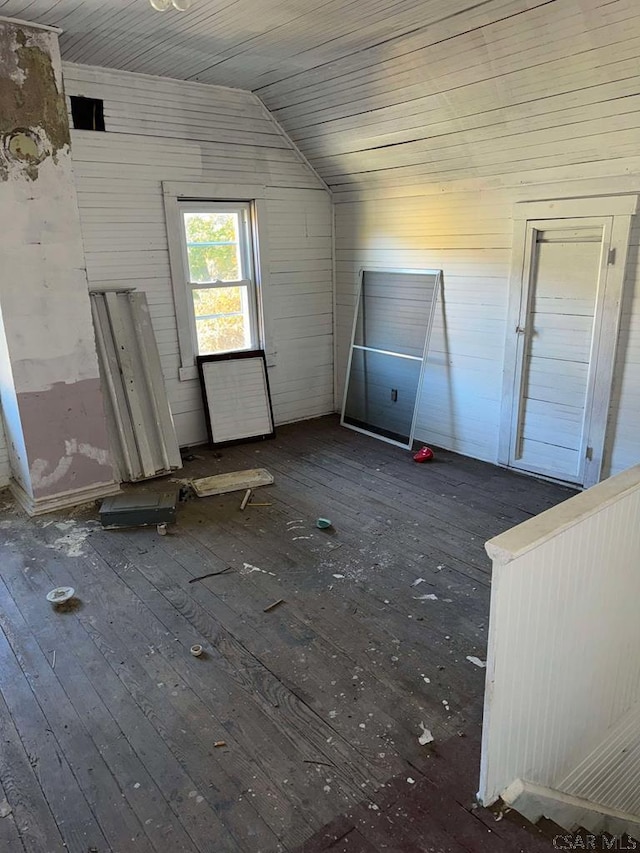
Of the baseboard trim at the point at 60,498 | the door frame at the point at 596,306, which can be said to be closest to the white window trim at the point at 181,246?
the baseboard trim at the point at 60,498

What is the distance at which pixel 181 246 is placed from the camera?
181 inches

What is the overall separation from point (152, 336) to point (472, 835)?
372 cm

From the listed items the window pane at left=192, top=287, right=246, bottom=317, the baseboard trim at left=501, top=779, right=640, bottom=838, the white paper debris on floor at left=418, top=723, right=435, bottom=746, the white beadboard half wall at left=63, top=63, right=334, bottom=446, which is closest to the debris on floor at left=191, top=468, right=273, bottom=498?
the white beadboard half wall at left=63, top=63, right=334, bottom=446

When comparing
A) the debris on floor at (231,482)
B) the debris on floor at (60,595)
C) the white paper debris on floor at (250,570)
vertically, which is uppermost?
the debris on floor at (231,482)

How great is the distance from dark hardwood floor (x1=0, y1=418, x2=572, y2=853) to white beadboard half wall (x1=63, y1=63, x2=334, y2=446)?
1.72 metres

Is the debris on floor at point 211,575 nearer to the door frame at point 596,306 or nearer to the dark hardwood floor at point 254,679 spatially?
the dark hardwood floor at point 254,679

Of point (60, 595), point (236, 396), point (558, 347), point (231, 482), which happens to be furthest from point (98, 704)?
point (558, 347)

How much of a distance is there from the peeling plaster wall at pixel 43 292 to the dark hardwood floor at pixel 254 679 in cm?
43

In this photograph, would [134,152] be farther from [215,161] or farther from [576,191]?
[576,191]

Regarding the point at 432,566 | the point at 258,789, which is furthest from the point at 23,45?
the point at 258,789

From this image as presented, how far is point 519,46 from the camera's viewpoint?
2992 mm

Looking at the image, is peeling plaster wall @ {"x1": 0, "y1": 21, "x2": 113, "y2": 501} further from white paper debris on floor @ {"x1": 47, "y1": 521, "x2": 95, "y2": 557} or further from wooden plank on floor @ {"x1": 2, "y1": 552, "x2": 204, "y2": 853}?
wooden plank on floor @ {"x1": 2, "y1": 552, "x2": 204, "y2": 853}

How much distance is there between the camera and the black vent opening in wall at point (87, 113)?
3947mm

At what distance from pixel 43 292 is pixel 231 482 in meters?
1.68
